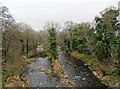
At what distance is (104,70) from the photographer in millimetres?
36031

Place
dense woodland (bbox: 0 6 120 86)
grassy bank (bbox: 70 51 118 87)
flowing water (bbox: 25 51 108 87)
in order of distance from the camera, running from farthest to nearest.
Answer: dense woodland (bbox: 0 6 120 86) → grassy bank (bbox: 70 51 118 87) → flowing water (bbox: 25 51 108 87)

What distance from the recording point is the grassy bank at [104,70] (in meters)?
30.8

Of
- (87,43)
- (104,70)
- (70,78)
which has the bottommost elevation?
(70,78)

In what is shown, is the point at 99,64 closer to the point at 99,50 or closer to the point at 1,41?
the point at 99,50

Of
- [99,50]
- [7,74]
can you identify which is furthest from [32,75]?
[99,50]

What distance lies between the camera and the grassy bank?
30.8 meters

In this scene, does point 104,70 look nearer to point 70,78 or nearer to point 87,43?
point 70,78

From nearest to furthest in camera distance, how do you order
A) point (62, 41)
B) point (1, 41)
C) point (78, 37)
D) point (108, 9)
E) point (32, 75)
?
point (1, 41) < point (32, 75) < point (108, 9) < point (78, 37) < point (62, 41)

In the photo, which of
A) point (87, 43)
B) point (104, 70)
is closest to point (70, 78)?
point (104, 70)

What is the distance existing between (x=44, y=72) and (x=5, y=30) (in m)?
9.10

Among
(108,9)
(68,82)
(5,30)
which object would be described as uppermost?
(108,9)

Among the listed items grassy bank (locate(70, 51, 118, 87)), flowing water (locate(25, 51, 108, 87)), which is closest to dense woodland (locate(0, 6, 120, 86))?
grassy bank (locate(70, 51, 118, 87))

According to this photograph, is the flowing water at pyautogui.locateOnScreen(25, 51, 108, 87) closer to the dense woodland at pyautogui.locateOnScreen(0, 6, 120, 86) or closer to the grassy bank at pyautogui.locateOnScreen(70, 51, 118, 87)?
the grassy bank at pyautogui.locateOnScreen(70, 51, 118, 87)

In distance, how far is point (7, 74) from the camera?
2998 cm
